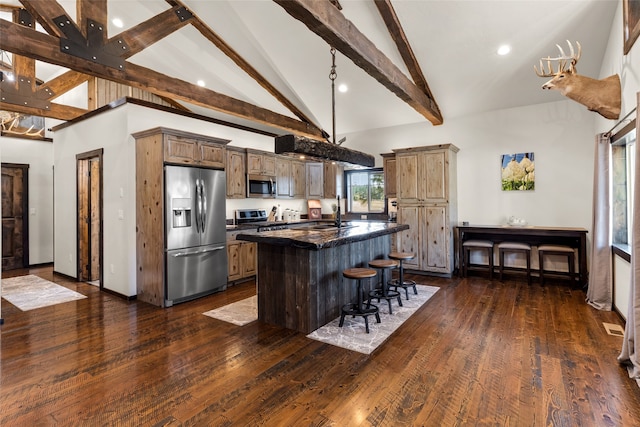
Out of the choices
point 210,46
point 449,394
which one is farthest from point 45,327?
point 210,46

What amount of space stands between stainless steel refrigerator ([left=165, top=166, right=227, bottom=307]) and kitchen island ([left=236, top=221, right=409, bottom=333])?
4.37 feet

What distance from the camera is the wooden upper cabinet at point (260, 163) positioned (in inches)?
238

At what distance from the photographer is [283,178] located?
685 centimetres

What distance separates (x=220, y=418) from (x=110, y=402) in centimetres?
80

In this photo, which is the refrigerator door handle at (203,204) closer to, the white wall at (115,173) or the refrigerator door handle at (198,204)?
the refrigerator door handle at (198,204)

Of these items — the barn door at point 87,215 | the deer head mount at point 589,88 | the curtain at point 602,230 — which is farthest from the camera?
the barn door at point 87,215

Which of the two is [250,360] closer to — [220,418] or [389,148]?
[220,418]

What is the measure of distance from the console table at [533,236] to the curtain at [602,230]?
88 cm

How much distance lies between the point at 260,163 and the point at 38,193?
4.96m

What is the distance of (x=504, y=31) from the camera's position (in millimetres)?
4191

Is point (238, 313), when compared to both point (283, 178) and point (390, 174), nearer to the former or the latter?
point (283, 178)

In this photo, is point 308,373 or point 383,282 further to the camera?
point 383,282

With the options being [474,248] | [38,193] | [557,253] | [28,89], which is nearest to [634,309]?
[557,253]

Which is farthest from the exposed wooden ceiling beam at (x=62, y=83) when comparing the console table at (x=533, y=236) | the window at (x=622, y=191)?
the window at (x=622, y=191)
